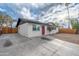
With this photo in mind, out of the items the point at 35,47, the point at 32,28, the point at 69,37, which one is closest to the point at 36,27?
the point at 32,28

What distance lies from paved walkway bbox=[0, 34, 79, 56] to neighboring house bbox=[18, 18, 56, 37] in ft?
0.23

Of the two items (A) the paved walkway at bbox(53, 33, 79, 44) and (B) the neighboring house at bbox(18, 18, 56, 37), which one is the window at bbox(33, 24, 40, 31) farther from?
(A) the paved walkway at bbox(53, 33, 79, 44)

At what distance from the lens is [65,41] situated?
2385 millimetres

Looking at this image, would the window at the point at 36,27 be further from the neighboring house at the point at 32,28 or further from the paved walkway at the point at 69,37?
the paved walkway at the point at 69,37

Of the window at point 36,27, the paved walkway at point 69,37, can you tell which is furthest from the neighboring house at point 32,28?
the paved walkway at point 69,37

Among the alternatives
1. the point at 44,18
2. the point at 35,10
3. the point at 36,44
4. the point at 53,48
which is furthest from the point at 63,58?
the point at 35,10

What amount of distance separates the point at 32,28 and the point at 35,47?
27 cm

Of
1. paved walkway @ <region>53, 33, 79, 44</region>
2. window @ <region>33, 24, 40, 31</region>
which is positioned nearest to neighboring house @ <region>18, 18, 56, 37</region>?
window @ <region>33, 24, 40, 31</region>

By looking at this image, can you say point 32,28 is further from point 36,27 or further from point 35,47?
point 35,47

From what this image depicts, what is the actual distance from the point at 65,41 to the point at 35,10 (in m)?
0.60

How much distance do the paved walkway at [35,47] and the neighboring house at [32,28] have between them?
0.07 m

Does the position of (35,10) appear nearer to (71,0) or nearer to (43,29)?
(43,29)

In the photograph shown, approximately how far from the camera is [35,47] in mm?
2375

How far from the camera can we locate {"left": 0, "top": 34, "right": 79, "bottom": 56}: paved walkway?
2348 millimetres
